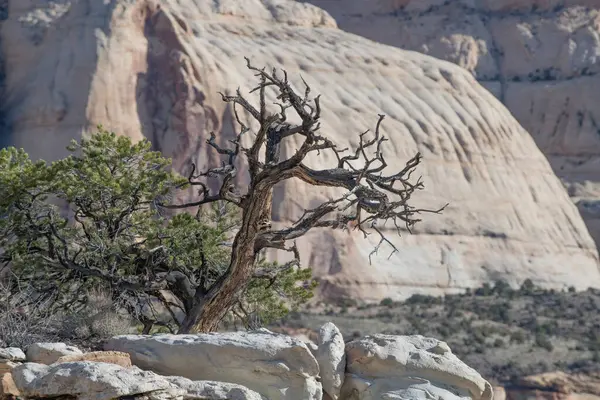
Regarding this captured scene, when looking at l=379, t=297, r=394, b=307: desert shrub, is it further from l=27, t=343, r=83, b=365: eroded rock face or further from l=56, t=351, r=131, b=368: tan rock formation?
l=56, t=351, r=131, b=368: tan rock formation

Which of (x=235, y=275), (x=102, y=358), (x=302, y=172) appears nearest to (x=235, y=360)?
(x=102, y=358)

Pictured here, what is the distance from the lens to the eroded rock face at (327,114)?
55.4 meters

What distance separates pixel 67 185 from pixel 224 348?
336 inches

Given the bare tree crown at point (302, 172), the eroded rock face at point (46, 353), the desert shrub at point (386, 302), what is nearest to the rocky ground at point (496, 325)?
the desert shrub at point (386, 302)

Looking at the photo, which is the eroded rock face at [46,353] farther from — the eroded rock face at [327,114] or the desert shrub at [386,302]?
the desert shrub at [386,302]

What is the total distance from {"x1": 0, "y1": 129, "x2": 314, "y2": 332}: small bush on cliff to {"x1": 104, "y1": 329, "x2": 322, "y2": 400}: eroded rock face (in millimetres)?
5558

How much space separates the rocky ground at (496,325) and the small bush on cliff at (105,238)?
25787mm

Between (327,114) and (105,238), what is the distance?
133 feet

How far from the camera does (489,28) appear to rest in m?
92.9

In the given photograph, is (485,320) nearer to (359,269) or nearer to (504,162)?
(359,269)

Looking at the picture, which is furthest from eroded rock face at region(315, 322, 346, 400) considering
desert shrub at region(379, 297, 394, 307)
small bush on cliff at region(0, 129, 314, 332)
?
desert shrub at region(379, 297, 394, 307)

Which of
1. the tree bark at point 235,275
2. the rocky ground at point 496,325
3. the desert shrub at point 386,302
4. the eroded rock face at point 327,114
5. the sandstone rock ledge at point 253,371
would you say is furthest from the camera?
the eroded rock face at point 327,114

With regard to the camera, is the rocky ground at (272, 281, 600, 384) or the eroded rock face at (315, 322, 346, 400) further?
the rocky ground at (272, 281, 600, 384)

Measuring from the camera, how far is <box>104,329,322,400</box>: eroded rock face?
45.7ft
